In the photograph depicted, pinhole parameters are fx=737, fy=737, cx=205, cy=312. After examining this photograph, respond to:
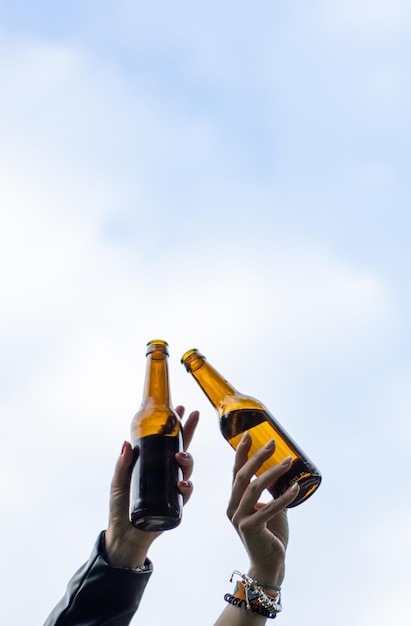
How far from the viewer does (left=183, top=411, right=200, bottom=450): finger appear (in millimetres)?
2584

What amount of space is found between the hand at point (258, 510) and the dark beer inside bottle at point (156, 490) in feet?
0.57

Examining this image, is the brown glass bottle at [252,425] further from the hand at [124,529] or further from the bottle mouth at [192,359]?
the hand at [124,529]

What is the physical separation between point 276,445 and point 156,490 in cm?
49

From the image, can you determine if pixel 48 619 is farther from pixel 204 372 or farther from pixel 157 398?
pixel 204 372

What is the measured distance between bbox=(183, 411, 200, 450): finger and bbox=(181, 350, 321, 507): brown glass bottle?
0.29 feet

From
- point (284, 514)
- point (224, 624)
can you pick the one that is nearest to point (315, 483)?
point (284, 514)

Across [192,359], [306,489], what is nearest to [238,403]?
[192,359]

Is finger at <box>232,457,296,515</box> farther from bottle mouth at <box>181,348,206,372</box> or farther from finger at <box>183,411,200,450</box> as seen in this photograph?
bottle mouth at <box>181,348,206,372</box>

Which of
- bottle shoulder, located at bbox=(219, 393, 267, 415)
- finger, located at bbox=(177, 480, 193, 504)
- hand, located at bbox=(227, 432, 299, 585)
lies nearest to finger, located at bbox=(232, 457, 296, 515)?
hand, located at bbox=(227, 432, 299, 585)

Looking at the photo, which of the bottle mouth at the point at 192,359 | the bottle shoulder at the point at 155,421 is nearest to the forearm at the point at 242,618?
the bottle shoulder at the point at 155,421

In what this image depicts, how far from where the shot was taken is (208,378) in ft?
8.78

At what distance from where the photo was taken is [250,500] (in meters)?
2.05

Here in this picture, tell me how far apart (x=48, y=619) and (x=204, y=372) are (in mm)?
964

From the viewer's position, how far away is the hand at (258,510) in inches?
79.3
